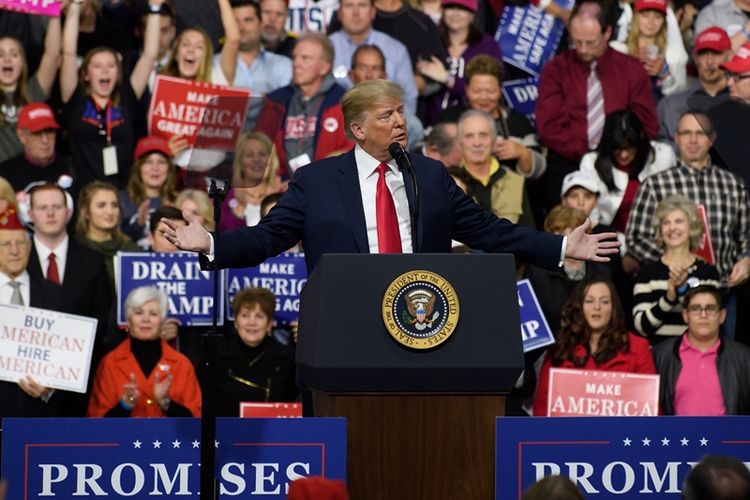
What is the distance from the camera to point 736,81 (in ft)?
27.5

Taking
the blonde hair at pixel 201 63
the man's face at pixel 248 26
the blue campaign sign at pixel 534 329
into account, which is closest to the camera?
the blue campaign sign at pixel 534 329

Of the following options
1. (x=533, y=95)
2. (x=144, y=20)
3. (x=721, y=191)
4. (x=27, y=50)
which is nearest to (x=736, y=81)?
(x=721, y=191)

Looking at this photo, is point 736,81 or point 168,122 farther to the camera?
point 168,122

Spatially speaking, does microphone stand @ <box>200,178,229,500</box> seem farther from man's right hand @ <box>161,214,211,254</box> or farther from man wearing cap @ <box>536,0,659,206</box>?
man wearing cap @ <box>536,0,659,206</box>

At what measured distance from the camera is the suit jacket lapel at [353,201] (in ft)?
16.7

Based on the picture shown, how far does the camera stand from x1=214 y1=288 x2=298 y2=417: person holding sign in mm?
7918

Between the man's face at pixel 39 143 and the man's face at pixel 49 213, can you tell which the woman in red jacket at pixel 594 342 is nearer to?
the man's face at pixel 49 213

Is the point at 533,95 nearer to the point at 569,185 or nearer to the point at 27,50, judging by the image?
the point at 569,185

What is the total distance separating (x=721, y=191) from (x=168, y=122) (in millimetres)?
3544

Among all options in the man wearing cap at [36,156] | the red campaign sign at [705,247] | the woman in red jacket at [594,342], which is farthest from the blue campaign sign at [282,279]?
the red campaign sign at [705,247]

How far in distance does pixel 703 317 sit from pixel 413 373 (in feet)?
12.6

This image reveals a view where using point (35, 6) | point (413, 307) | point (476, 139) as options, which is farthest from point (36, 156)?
point (413, 307)

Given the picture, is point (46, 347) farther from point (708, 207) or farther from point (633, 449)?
point (708, 207)

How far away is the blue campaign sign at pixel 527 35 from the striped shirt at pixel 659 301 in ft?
9.23
